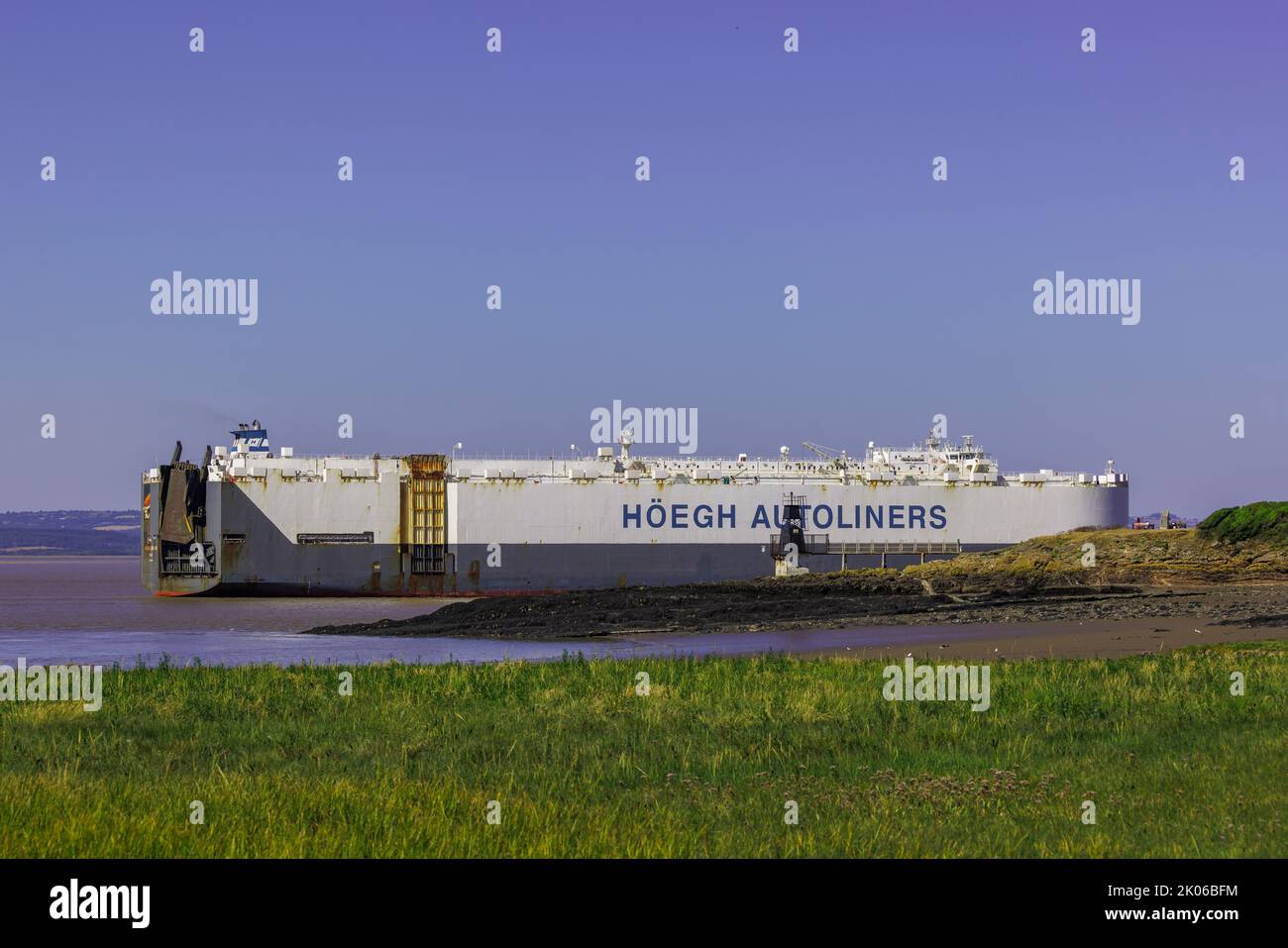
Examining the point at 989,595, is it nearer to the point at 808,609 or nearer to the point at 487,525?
the point at 808,609

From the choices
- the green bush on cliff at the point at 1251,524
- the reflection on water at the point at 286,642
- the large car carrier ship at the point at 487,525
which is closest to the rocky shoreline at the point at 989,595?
the green bush on cliff at the point at 1251,524

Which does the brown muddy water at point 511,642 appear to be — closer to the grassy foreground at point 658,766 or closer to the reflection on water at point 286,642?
the reflection on water at point 286,642

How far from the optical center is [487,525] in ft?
206

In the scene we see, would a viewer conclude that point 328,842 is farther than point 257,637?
No

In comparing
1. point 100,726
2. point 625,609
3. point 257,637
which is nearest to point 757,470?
point 625,609

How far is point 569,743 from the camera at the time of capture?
50.2ft

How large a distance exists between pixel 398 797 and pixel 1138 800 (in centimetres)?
612

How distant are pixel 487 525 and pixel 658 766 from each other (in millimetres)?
49646

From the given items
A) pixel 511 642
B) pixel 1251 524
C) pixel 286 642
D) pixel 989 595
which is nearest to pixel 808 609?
pixel 989 595

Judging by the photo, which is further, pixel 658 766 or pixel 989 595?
pixel 989 595
